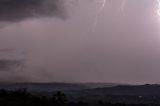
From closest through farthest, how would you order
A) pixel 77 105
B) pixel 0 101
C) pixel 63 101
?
pixel 0 101, pixel 63 101, pixel 77 105

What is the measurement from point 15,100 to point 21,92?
1496 cm

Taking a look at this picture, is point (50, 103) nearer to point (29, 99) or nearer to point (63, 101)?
point (29, 99)

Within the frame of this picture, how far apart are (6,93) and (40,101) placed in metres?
17.6

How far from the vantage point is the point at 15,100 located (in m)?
110

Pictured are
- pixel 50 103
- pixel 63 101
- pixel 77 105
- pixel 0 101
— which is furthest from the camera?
pixel 77 105

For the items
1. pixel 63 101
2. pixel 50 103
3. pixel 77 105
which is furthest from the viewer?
pixel 77 105

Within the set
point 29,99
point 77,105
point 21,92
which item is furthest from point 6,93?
point 77,105

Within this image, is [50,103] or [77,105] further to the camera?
[77,105]

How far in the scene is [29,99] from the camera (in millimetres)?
Answer: 112688

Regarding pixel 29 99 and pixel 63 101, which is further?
pixel 63 101

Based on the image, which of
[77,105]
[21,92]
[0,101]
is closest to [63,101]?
[21,92]

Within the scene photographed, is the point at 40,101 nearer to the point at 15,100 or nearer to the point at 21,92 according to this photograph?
the point at 15,100

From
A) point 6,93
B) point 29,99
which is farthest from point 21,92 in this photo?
point 29,99

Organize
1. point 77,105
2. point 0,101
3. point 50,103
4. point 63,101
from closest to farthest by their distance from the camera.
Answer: point 0,101, point 50,103, point 63,101, point 77,105
